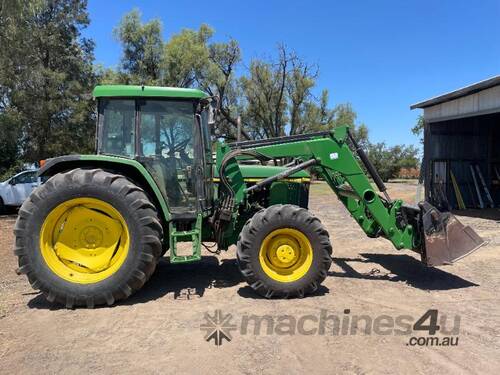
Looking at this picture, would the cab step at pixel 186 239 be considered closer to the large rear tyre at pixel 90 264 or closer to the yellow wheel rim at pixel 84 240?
the large rear tyre at pixel 90 264

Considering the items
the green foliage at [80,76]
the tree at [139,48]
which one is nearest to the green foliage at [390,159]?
the green foliage at [80,76]

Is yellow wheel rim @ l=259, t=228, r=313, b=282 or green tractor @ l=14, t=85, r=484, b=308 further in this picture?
yellow wheel rim @ l=259, t=228, r=313, b=282

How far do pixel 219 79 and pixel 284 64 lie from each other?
5945mm

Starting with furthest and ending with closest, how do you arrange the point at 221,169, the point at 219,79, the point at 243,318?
1. the point at 219,79
2. the point at 221,169
3. the point at 243,318

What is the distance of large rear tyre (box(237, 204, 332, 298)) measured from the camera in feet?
17.4

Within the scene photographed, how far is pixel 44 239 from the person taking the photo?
16.5 feet

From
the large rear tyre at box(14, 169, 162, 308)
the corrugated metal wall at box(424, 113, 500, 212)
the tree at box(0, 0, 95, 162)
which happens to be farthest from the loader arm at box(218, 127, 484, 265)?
the tree at box(0, 0, 95, 162)

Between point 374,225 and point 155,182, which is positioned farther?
point 374,225

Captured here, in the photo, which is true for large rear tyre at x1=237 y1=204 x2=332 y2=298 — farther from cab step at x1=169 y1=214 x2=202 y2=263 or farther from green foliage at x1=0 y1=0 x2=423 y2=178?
green foliage at x1=0 y1=0 x2=423 y2=178

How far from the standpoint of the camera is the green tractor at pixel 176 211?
4.99m

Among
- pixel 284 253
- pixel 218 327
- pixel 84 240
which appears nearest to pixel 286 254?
pixel 284 253

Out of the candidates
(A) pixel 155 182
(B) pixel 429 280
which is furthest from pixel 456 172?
(A) pixel 155 182

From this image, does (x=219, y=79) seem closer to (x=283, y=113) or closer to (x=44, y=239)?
(x=283, y=113)

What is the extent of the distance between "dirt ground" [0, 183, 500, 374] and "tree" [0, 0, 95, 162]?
526 inches
